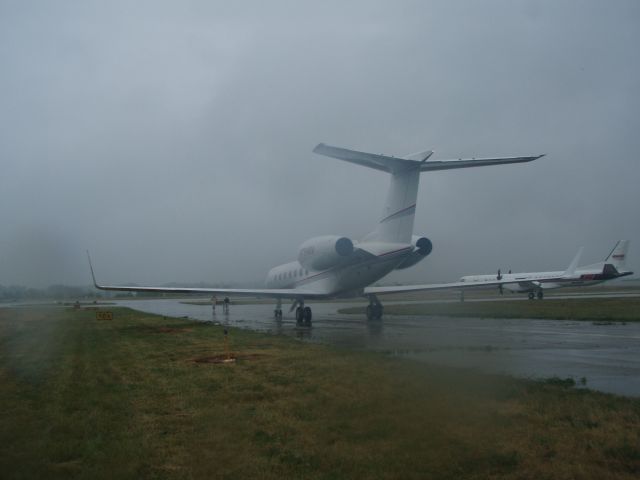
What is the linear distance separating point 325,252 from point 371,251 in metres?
2.57

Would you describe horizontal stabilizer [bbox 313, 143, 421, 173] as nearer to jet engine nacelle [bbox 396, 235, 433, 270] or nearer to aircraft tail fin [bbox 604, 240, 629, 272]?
jet engine nacelle [bbox 396, 235, 433, 270]

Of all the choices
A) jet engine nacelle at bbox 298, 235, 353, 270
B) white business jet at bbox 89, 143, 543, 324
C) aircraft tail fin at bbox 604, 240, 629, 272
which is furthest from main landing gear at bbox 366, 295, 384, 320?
aircraft tail fin at bbox 604, 240, 629, 272

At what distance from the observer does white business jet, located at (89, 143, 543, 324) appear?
22250mm

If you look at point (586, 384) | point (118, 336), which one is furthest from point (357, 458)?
point (118, 336)

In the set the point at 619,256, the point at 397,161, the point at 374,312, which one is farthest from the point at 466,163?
the point at 619,256

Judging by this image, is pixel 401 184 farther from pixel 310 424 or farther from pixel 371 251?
pixel 310 424

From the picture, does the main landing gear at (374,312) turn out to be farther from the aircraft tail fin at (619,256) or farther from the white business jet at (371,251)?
the aircraft tail fin at (619,256)

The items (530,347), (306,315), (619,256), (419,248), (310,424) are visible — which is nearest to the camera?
(310,424)

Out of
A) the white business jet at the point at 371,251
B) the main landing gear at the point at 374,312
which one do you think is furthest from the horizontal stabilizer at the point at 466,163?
the main landing gear at the point at 374,312

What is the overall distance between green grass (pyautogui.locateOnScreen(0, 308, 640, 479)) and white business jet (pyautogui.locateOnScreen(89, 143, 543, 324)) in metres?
11.9

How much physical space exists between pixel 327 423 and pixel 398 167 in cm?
1711

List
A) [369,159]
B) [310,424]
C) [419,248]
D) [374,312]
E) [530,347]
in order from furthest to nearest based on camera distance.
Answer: [374,312] → [419,248] → [369,159] → [530,347] → [310,424]

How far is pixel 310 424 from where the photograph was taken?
272 inches

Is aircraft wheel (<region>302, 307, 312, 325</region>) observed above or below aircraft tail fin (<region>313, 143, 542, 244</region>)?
below
